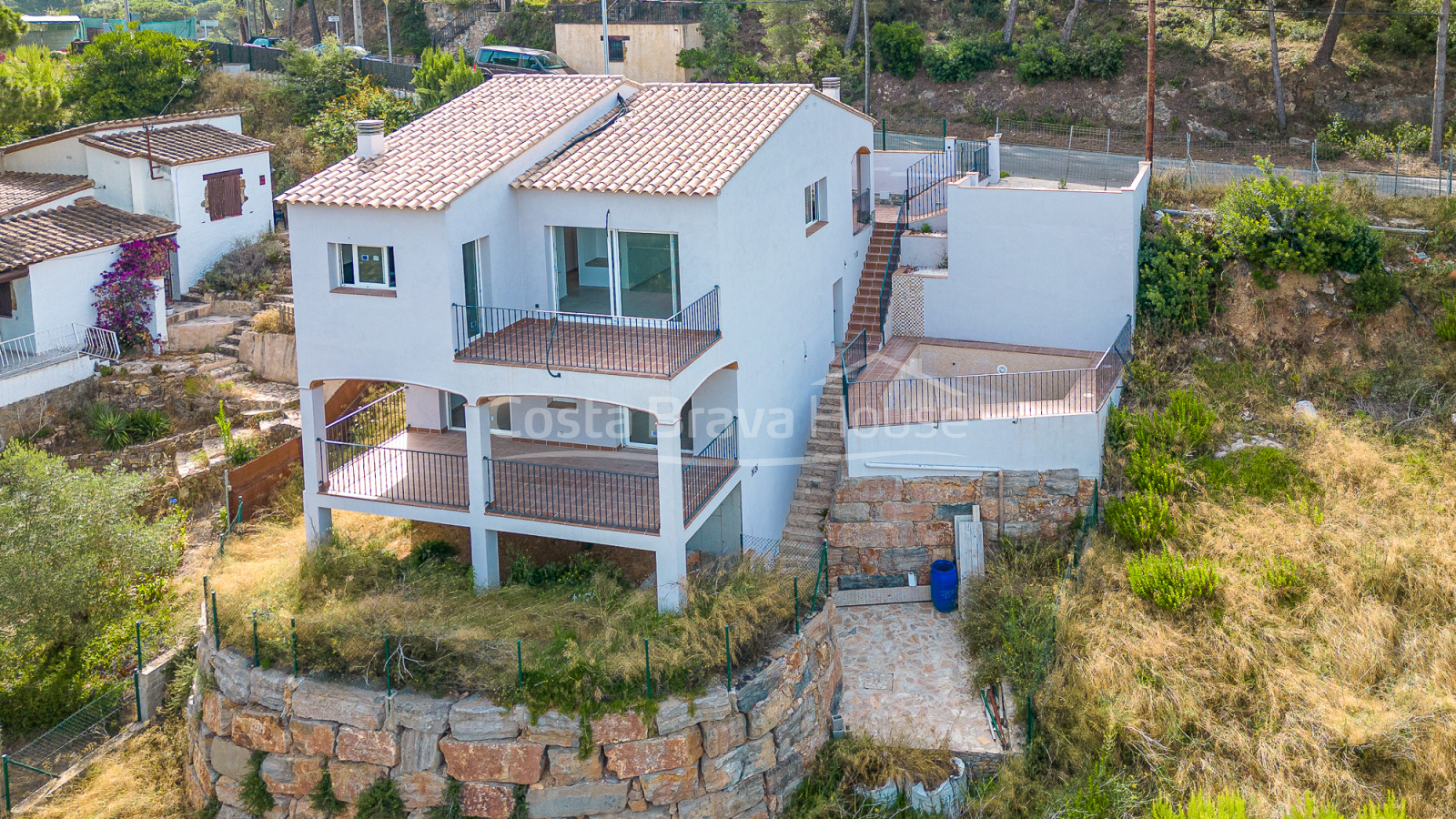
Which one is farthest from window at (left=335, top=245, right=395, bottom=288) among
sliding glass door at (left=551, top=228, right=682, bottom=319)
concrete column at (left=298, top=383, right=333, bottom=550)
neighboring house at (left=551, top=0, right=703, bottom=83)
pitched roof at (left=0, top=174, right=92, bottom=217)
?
neighboring house at (left=551, top=0, right=703, bottom=83)

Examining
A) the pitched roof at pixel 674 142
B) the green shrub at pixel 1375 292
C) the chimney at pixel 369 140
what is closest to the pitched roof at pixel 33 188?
the chimney at pixel 369 140

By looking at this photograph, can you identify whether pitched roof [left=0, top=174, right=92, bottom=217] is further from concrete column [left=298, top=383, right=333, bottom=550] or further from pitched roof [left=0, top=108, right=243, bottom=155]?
concrete column [left=298, top=383, right=333, bottom=550]

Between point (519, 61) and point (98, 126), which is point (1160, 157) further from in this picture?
point (98, 126)

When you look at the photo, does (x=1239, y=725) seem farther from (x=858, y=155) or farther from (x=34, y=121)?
(x=34, y=121)

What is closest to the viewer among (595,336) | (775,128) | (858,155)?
(595,336)

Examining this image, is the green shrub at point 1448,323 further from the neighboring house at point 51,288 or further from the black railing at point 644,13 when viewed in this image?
the neighboring house at point 51,288

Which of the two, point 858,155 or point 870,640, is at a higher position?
point 858,155

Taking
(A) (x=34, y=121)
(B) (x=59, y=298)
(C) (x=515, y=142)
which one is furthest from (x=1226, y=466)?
(A) (x=34, y=121)
